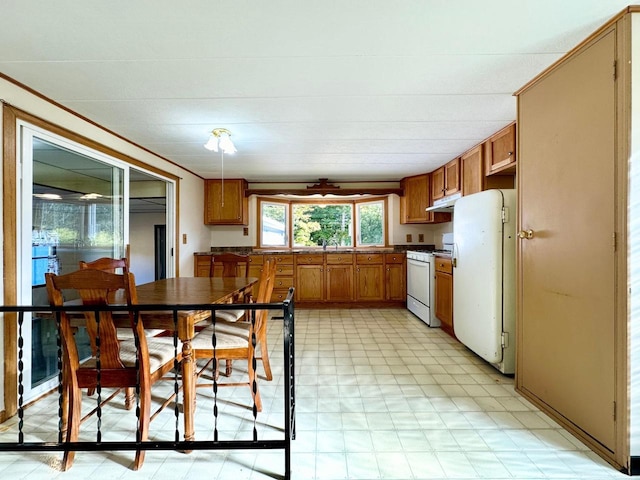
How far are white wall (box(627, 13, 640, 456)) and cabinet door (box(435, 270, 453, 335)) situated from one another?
188 cm

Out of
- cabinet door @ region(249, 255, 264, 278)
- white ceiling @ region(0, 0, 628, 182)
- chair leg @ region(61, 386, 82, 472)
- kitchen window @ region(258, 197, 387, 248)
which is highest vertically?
white ceiling @ region(0, 0, 628, 182)

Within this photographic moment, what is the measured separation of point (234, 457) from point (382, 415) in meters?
0.85

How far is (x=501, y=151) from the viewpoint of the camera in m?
2.83

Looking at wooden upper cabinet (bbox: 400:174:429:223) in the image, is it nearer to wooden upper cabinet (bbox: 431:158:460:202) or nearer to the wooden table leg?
wooden upper cabinet (bbox: 431:158:460:202)

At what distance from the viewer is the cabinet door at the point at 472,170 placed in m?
3.18

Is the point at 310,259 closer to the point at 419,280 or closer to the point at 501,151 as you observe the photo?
the point at 419,280

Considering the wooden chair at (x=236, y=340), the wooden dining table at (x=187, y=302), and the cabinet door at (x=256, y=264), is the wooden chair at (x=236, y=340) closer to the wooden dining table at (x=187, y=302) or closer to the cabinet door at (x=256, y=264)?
the wooden dining table at (x=187, y=302)

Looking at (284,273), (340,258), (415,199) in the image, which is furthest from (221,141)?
(415,199)

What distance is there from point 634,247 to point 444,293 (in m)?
2.14

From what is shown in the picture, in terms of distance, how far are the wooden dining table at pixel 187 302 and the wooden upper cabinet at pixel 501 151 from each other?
2.43 m

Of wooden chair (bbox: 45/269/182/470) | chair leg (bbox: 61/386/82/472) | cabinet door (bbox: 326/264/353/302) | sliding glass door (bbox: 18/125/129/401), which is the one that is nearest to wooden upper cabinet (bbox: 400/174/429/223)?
cabinet door (bbox: 326/264/353/302)

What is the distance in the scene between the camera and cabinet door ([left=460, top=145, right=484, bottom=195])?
10.4ft

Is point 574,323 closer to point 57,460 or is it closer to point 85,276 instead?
point 85,276

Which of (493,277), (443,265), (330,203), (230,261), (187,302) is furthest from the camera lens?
(330,203)
